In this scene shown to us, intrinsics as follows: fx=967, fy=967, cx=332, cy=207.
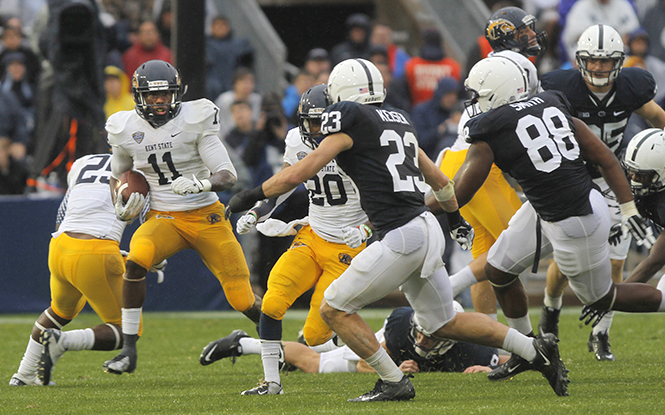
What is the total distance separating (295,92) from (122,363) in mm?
6023

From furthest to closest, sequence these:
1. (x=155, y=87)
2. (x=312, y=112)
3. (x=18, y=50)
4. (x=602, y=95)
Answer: (x=18, y=50)
(x=602, y=95)
(x=155, y=87)
(x=312, y=112)

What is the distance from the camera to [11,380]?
5.72 meters

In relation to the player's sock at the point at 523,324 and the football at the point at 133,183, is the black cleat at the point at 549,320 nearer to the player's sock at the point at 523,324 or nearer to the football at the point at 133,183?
the player's sock at the point at 523,324

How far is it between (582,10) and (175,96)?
7083 millimetres

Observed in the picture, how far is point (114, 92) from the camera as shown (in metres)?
10.7

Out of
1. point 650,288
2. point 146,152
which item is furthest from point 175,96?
point 650,288

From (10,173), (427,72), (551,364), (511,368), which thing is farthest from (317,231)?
(427,72)

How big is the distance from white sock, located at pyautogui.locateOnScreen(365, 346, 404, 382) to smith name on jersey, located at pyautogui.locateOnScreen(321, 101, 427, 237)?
58 centimetres

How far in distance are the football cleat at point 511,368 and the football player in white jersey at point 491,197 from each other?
3.18ft

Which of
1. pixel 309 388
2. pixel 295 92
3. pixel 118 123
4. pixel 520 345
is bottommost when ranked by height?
pixel 309 388

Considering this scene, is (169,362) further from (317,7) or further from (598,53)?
(317,7)

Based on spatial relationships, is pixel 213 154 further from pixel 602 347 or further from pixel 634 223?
pixel 602 347

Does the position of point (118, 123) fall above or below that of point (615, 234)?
above

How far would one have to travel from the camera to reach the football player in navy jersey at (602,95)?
19.5ft
